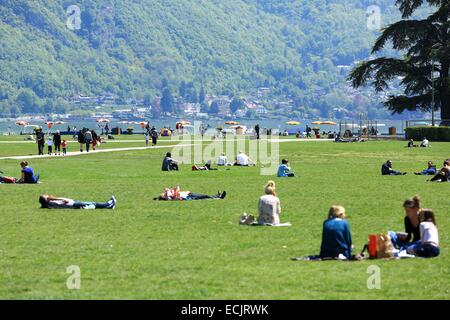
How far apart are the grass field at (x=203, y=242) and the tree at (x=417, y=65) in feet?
164

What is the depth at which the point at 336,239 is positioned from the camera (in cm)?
1842

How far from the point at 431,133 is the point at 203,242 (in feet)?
209

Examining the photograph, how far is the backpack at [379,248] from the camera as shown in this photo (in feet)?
60.7

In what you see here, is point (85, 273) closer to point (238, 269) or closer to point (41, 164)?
point (238, 269)

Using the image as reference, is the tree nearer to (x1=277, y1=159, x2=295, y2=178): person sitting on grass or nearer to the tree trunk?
the tree trunk

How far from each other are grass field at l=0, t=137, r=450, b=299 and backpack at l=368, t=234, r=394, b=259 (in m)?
0.29

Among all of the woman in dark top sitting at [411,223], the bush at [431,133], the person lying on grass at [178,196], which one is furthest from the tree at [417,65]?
the woman in dark top sitting at [411,223]

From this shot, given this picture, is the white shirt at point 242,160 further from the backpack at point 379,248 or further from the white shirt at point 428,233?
the backpack at point 379,248

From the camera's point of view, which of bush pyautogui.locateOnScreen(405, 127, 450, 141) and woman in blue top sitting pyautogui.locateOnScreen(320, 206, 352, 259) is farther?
bush pyautogui.locateOnScreen(405, 127, 450, 141)

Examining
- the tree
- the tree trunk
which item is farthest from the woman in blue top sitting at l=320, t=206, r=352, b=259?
the tree trunk

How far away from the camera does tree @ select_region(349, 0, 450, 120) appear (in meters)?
89.4

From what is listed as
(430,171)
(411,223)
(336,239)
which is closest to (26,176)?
(430,171)
